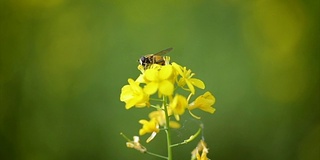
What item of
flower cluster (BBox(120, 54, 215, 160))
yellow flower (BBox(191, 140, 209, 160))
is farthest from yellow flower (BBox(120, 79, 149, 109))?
yellow flower (BBox(191, 140, 209, 160))

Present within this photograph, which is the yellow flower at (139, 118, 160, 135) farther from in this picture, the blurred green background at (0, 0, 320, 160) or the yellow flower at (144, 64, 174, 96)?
the blurred green background at (0, 0, 320, 160)

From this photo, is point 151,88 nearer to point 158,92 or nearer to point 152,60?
point 158,92
